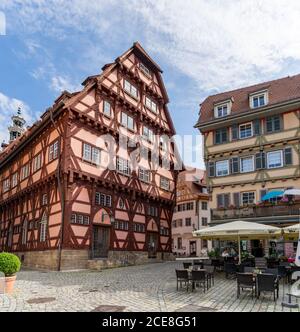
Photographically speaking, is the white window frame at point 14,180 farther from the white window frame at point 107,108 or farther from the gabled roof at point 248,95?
the gabled roof at point 248,95

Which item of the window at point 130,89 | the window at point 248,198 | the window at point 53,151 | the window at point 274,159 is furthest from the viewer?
the window at point 130,89

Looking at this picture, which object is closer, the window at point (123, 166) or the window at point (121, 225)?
the window at point (121, 225)

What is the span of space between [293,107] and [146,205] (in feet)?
45.8

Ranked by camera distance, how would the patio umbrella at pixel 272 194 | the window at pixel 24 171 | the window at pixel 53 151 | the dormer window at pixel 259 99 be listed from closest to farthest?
the window at pixel 53 151 < the patio umbrella at pixel 272 194 < the window at pixel 24 171 < the dormer window at pixel 259 99

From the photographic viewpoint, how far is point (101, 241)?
79.5ft

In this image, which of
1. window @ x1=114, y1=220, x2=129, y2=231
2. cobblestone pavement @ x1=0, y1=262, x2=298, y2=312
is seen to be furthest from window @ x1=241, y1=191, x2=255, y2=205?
cobblestone pavement @ x1=0, y1=262, x2=298, y2=312

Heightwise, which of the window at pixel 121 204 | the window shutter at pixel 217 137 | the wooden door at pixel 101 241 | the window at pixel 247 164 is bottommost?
the wooden door at pixel 101 241

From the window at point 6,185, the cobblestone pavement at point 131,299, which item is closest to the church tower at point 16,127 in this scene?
the window at point 6,185

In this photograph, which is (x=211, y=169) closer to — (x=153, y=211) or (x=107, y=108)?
(x=153, y=211)

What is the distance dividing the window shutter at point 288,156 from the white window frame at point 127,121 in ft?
40.0

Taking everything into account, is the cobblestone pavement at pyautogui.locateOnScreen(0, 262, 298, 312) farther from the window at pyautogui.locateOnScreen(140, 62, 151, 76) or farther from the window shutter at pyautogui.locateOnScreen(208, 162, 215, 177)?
the window at pyautogui.locateOnScreen(140, 62, 151, 76)

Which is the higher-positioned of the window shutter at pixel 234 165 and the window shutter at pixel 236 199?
the window shutter at pixel 234 165

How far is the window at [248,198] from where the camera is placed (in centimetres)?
2822

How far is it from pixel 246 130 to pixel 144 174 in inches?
367
